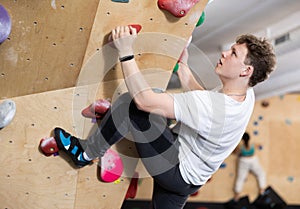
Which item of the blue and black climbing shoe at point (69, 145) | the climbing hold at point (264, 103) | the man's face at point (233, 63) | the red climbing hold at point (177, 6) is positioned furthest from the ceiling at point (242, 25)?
the climbing hold at point (264, 103)

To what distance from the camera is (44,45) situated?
60.2 inches

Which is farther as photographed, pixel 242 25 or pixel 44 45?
pixel 242 25

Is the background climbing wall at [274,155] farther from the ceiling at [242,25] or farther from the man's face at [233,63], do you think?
the man's face at [233,63]

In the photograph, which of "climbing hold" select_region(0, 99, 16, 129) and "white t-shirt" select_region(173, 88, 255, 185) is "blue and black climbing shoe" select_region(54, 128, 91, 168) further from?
"white t-shirt" select_region(173, 88, 255, 185)

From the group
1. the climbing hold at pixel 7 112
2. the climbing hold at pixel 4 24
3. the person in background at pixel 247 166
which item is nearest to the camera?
the climbing hold at pixel 4 24

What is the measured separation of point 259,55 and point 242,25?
2.07 feet

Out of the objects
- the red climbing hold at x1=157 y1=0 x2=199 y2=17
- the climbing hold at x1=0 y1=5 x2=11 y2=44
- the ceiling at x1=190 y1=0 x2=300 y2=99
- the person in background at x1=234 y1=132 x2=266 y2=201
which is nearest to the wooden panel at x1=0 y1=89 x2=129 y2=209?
the climbing hold at x1=0 y1=5 x2=11 y2=44

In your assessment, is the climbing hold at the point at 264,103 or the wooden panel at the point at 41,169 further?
the climbing hold at the point at 264,103

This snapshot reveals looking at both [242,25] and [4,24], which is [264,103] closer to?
[242,25]

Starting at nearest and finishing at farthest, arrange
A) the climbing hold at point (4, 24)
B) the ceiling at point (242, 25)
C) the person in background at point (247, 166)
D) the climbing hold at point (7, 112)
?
1. the climbing hold at point (4, 24)
2. the climbing hold at point (7, 112)
3. the ceiling at point (242, 25)
4. the person in background at point (247, 166)

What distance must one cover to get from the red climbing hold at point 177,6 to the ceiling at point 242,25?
0.37 meters

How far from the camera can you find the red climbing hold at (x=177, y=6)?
1.47 m

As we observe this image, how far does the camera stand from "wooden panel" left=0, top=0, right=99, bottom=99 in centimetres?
146

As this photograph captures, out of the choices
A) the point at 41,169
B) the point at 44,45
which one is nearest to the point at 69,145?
the point at 41,169
